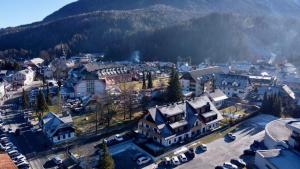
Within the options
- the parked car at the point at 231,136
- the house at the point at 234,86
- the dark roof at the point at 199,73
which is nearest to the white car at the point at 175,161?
the parked car at the point at 231,136

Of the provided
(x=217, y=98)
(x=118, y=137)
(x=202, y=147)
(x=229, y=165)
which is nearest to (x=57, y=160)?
(x=118, y=137)

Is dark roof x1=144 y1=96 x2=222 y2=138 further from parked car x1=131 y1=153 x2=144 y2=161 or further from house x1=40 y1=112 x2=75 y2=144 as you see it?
house x1=40 y1=112 x2=75 y2=144

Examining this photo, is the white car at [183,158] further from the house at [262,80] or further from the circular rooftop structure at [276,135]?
the house at [262,80]

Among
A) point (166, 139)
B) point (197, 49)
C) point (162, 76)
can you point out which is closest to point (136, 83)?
point (162, 76)

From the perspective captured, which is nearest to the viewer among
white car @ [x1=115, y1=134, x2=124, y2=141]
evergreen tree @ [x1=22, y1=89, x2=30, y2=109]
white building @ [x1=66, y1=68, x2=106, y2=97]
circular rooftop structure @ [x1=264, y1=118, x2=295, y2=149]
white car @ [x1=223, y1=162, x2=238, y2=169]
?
white car @ [x1=223, y1=162, x2=238, y2=169]

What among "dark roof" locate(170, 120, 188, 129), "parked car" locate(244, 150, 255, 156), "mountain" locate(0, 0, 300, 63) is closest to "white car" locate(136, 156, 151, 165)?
"dark roof" locate(170, 120, 188, 129)

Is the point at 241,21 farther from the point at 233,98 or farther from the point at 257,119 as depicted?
the point at 257,119
